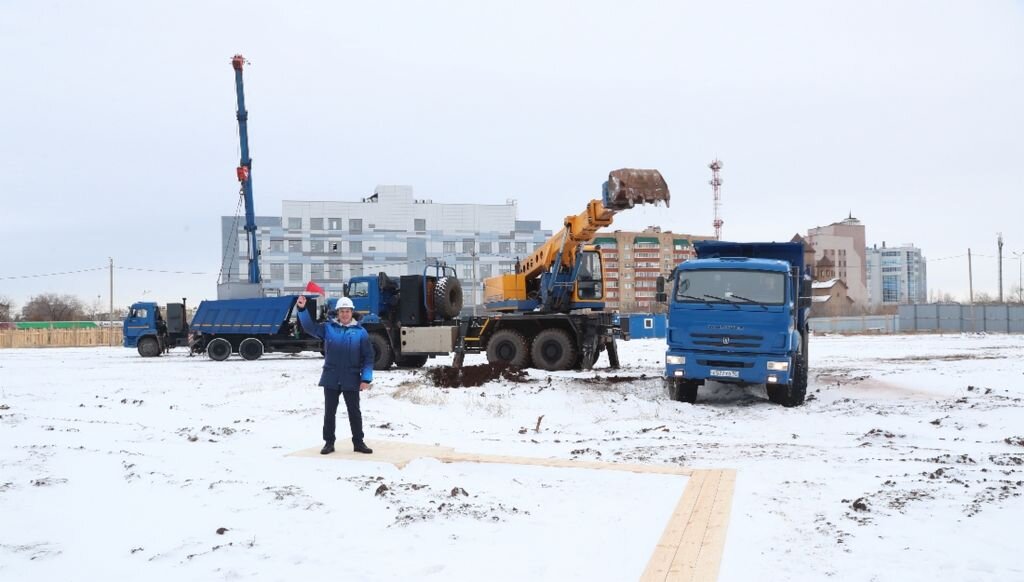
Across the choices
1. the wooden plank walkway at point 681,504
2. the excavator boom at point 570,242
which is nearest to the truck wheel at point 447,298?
the excavator boom at point 570,242

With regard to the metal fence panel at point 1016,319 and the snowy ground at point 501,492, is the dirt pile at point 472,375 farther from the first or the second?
the metal fence panel at point 1016,319

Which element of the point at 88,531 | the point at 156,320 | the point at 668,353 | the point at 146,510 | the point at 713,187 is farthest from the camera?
the point at 713,187

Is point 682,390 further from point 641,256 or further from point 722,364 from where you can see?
point 641,256

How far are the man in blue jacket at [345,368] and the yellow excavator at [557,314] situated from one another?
1080cm

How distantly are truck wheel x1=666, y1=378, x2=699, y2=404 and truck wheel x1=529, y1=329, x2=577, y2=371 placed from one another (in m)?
5.50

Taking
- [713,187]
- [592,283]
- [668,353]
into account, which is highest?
[713,187]

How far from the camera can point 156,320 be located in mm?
31797

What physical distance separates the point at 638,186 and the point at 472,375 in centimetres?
550

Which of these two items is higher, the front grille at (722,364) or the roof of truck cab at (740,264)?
the roof of truck cab at (740,264)

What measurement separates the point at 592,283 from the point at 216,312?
51.3ft

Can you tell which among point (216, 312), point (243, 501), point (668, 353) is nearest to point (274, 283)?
point (216, 312)

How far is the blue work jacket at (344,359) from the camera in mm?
7832

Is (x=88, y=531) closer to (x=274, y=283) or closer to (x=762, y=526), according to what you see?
(x=762, y=526)

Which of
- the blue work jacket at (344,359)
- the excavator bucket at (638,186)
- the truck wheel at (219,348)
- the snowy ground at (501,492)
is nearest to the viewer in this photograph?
the snowy ground at (501,492)
